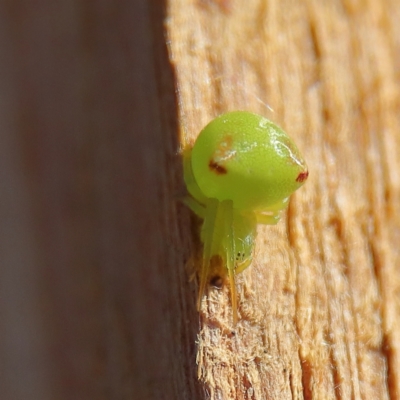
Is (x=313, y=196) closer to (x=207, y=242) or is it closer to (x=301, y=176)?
(x=301, y=176)

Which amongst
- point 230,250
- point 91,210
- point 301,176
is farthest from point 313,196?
point 91,210

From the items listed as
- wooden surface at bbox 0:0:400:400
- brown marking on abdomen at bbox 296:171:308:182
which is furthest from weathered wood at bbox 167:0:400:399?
brown marking on abdomen at bbox 296:171:308:182

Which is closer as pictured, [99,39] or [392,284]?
[392,284]

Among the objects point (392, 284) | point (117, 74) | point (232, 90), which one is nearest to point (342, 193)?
point (392, 284)

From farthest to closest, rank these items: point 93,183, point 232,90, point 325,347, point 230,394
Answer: point 93,183 → point 232,90 → point 325,347 → point 230,394

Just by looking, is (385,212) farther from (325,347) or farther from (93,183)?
(93,183)

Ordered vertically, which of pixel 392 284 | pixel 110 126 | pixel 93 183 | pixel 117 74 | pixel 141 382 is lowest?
pixel 141 382

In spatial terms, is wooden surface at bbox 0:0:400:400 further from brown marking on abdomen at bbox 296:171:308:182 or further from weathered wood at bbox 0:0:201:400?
brown marking on abdomen at bbox 296:171:308:182

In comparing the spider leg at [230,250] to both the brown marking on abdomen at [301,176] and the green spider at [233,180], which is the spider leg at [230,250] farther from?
the brown marking on abdomen at [301,176]
